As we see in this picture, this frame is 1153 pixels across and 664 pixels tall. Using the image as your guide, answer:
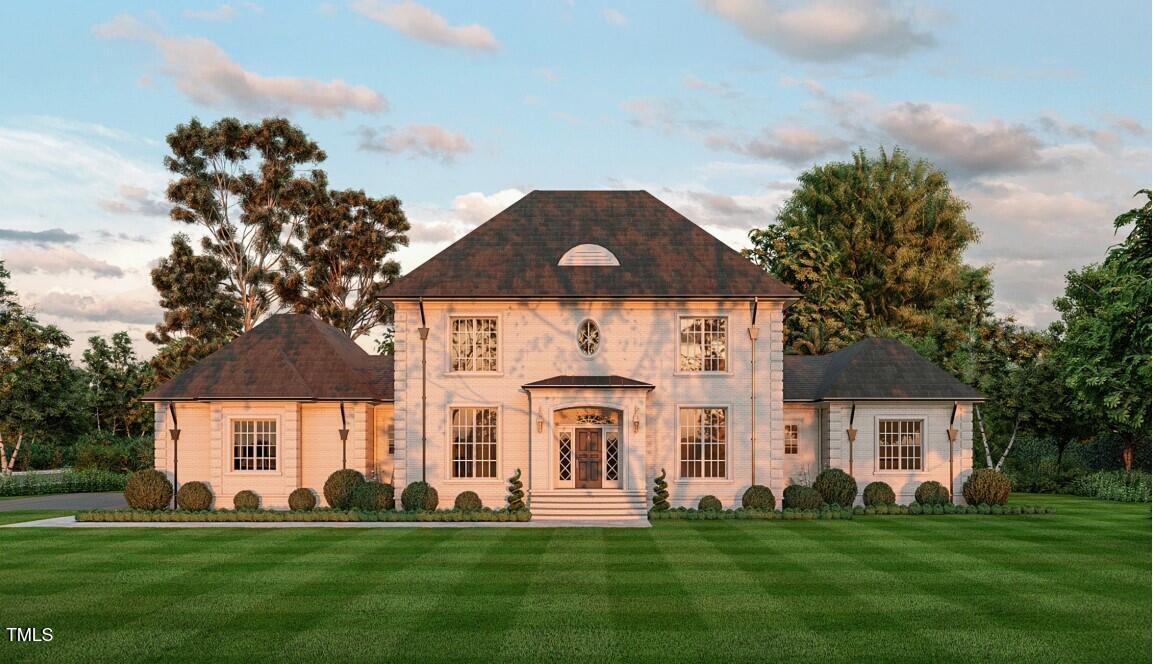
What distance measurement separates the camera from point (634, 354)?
3325 centimetres

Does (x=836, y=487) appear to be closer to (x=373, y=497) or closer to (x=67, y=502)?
(x=373, y=497)

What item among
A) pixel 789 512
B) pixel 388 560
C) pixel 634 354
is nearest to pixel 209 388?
pixel 634 354

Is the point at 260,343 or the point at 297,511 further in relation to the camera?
the point at 260,343

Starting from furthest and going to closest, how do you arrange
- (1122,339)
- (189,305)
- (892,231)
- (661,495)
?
(892,231) < (189,305) < (661,495) < (1122,339)

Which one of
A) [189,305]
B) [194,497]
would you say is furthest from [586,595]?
[189,305]

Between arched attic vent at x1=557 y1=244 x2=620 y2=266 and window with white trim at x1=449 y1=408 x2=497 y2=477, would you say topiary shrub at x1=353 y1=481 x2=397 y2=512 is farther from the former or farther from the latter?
arched attic vent at x1=557 y1=244 x2=620 y2=266

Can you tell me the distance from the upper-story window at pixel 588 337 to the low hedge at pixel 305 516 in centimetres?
544

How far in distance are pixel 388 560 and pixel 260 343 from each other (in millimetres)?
17323

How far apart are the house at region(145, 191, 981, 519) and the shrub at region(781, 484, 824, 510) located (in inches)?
56.9

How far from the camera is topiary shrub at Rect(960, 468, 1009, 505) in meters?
32.7

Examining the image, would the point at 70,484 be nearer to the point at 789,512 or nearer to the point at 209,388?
the point at 209,388

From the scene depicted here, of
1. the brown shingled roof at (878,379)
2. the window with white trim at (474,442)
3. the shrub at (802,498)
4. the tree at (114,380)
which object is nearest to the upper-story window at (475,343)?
the window with white trim at (474,442)

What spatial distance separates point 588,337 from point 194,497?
12387 millimetres

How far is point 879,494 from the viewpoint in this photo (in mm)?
32562
